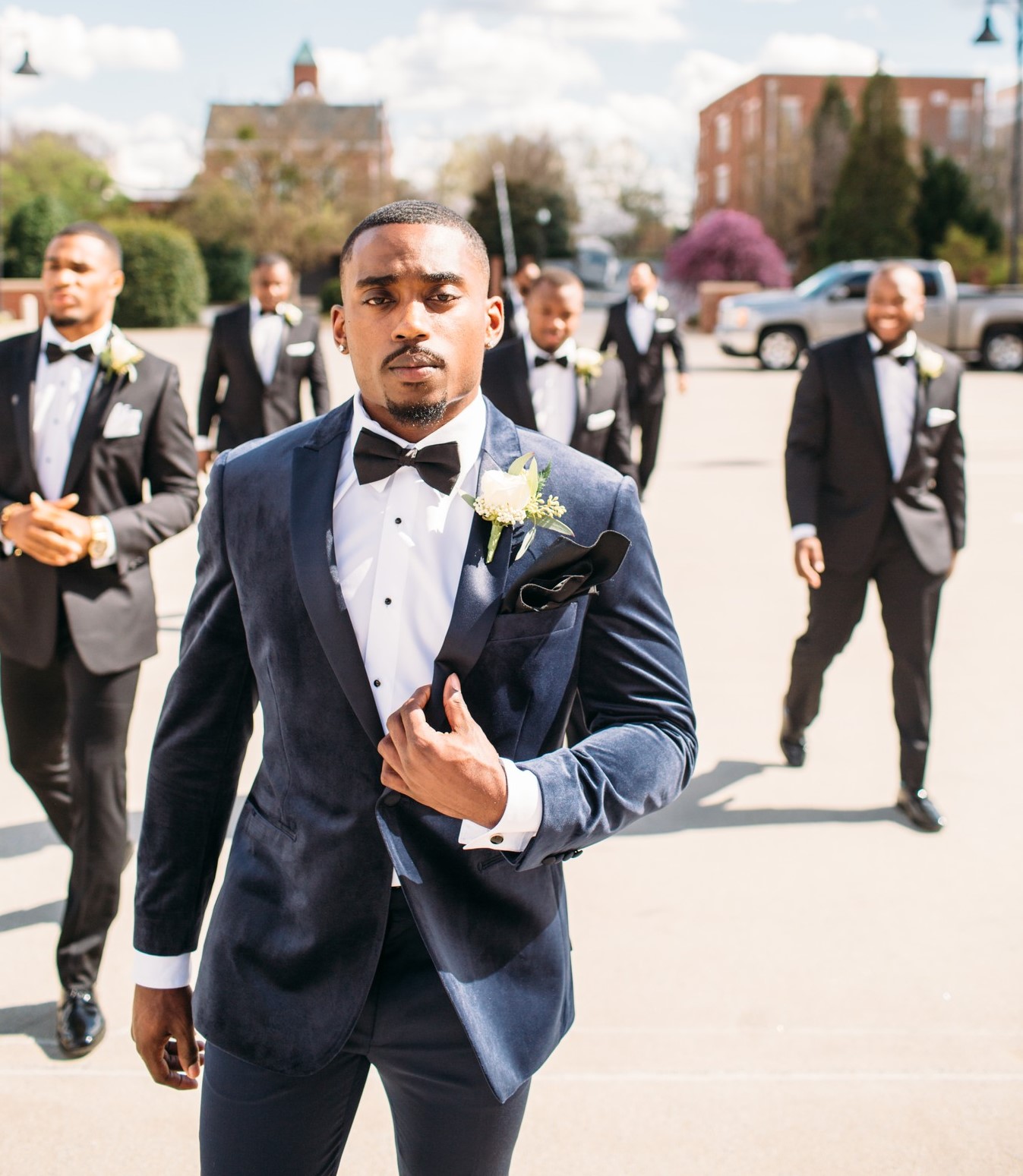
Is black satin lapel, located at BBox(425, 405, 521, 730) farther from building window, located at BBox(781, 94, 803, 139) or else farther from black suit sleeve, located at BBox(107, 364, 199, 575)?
building window, located at BBox(781, 94, 803, 139)

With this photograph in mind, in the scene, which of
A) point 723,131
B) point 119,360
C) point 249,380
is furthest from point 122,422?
point 723,131

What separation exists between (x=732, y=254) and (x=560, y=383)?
34.5 metres

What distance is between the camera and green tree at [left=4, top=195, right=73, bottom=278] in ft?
140

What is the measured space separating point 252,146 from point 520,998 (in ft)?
172

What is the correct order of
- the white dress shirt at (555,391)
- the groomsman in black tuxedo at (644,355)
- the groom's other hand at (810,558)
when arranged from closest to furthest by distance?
the groom's other hand at (810,558) < the white dress shirt at (555,391) < the groomsman in black tuxedo at (644,355)

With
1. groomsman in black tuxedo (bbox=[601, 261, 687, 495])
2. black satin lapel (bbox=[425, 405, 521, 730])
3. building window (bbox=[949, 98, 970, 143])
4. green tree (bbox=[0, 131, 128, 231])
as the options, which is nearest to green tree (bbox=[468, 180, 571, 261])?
green tree (bbox=[0, 131, 128, 231])

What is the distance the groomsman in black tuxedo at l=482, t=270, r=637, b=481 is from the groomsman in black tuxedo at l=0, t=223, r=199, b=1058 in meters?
3.25

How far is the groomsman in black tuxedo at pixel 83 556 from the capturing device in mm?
3666

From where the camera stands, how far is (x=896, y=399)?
5.48m

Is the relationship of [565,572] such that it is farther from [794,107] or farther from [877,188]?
[794,107]

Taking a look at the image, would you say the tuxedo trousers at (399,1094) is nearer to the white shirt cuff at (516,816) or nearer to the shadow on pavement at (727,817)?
the white shirt cuff at (516,816)

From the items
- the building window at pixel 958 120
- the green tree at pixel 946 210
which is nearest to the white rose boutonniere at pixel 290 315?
the green tree at pixel 946 210

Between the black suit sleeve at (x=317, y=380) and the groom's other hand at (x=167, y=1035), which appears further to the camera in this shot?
the black suit sleeve at (x=317, y=380)

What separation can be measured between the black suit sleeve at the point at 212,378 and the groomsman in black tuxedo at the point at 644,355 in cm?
382
